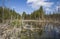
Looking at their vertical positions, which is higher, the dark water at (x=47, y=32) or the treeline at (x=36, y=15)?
the treeline at (x=36, y=15)

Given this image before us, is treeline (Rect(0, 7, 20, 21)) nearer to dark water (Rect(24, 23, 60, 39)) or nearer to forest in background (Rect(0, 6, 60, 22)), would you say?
forest in background (Rect(0, 6, 60, 22))

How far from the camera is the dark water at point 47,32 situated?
3.13 meters

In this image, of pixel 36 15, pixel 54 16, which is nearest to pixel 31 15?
pixel 36 15

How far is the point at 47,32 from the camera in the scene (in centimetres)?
315

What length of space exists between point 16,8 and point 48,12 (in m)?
0.58

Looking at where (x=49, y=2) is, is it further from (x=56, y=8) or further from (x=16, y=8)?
(x=16, y=8)

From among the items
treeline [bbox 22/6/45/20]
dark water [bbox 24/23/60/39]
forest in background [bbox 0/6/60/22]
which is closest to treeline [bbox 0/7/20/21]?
forest in background [bbox 0/6/60/22]

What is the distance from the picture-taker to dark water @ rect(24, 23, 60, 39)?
3.13m

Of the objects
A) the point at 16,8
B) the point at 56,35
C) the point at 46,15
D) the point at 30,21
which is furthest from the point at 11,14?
the point at 56,35

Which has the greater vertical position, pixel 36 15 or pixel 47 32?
pixel 36 15

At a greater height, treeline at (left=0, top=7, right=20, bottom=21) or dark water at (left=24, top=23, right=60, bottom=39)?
treeline at (left=0, top=7, right=20, bottom=21)

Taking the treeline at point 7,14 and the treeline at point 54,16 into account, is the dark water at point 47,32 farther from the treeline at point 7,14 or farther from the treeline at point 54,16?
the treeline at point 7,14

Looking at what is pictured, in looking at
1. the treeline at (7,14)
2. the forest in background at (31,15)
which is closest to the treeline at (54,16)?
the forest in background at (31,15)

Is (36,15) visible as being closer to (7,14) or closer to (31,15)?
(31,15)
